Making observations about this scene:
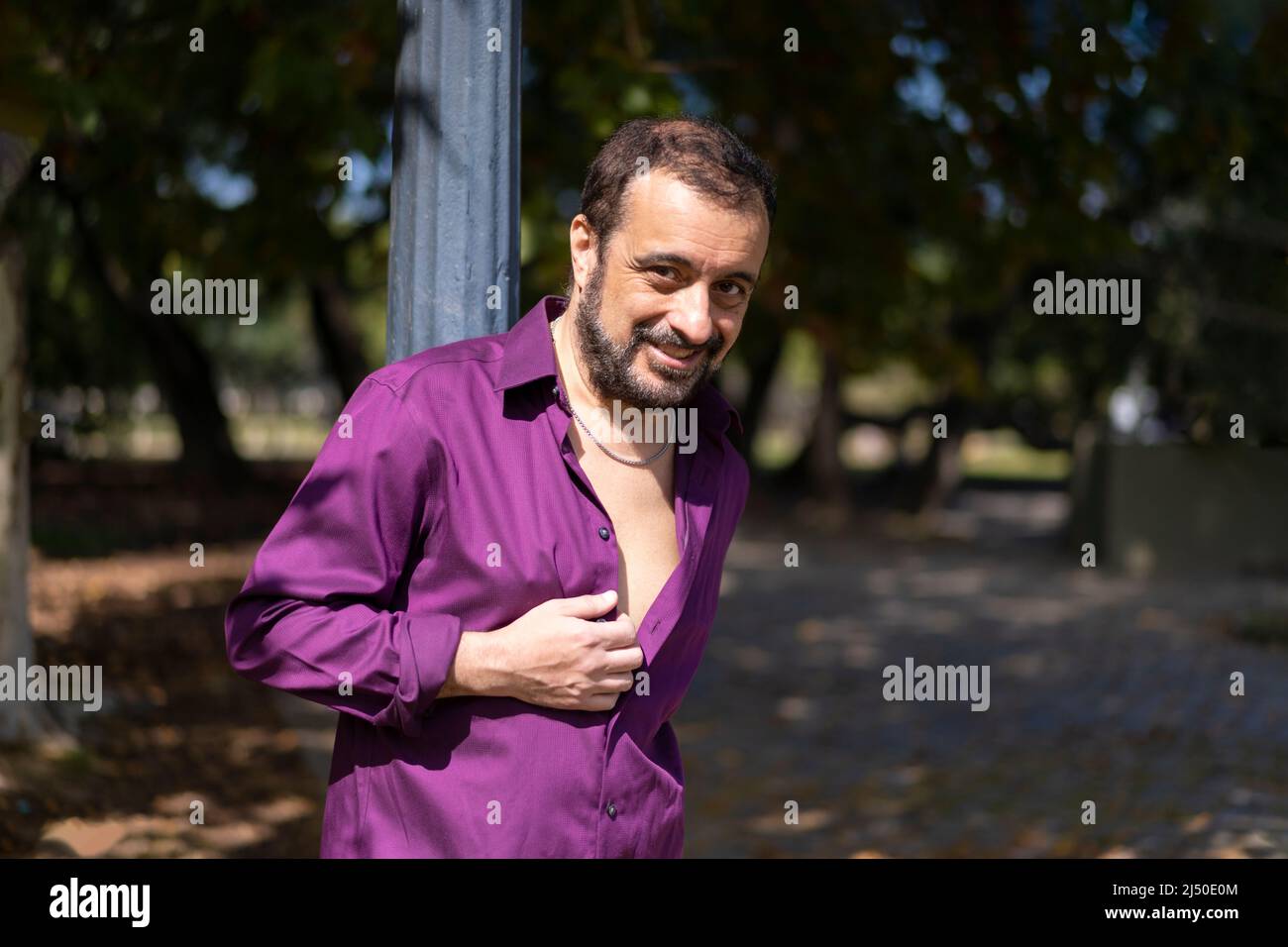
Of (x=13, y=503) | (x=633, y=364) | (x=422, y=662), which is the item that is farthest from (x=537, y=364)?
(x=13, y=503)

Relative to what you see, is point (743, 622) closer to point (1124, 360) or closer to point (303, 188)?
point (303, 188)

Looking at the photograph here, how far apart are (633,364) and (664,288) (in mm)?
135

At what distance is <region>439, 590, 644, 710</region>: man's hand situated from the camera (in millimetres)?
2146

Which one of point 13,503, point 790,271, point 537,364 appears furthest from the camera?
point 790,271

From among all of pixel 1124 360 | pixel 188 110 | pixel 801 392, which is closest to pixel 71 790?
pixel 188 110

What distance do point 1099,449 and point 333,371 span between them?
1068 centimetres

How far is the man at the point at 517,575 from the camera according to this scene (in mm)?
2135

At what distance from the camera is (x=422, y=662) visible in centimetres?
210

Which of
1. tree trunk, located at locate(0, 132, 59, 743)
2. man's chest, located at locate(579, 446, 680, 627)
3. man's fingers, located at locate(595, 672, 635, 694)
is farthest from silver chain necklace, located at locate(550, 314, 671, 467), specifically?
tree trunk, located at locate(0, 132, 59, 743)

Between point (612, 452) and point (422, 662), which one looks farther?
point (612, 452)

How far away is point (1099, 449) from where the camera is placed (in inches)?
667

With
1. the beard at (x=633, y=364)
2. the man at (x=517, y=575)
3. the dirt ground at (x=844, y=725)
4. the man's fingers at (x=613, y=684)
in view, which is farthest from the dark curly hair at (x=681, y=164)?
the dirt ground at (x=844, y=725)

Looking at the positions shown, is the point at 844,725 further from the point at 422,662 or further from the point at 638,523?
the point at 422,662

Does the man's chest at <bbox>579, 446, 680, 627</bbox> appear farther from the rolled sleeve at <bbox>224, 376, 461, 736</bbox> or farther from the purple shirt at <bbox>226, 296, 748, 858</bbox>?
the rolled sleeve at <bbox>224, 376, 461, 736</bbox>
